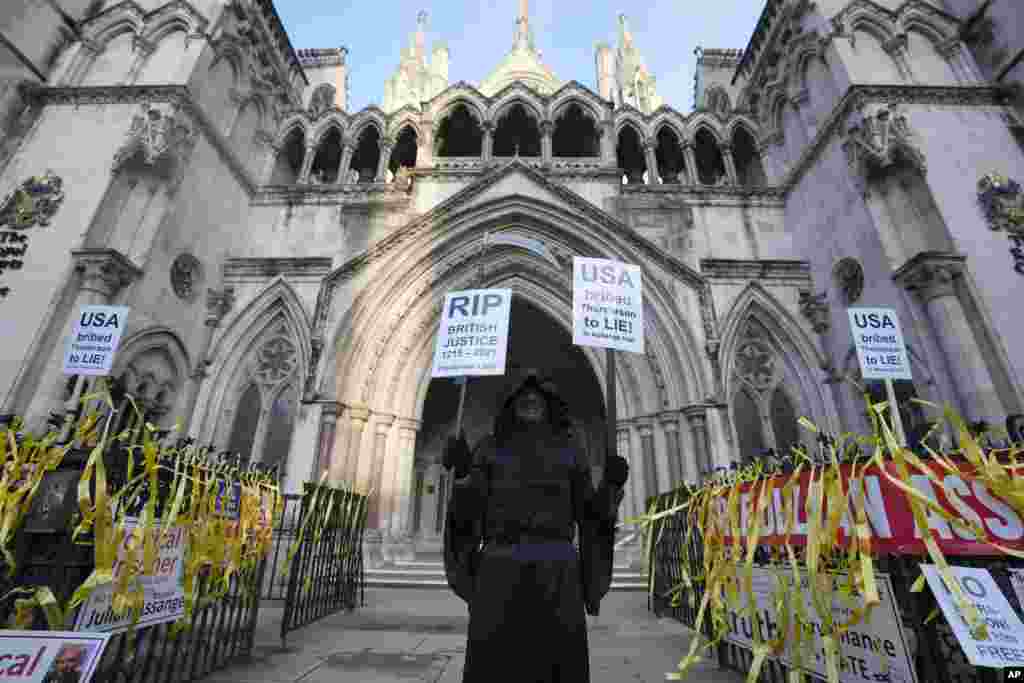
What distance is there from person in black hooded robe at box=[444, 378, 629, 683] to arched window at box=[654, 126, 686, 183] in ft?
49.3

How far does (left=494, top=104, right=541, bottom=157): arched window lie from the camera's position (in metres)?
15.3

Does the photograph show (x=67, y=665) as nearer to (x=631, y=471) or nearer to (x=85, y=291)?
(x=85, y=291)

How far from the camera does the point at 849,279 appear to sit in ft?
34.9

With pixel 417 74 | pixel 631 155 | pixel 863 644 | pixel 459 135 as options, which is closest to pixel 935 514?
pixel 863 644

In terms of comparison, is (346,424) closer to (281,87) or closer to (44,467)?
(44,467)

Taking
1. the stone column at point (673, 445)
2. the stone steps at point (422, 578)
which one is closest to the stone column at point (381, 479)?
the stone steps at point (422, 578)

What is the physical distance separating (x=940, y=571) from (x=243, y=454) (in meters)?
12.9

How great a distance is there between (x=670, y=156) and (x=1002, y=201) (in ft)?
28.5

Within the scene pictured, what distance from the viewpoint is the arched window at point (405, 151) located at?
15344 mm

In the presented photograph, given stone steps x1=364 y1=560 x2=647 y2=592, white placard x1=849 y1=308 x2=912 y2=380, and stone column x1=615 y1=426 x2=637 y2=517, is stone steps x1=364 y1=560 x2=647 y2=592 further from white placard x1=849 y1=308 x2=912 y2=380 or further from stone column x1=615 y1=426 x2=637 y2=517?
white placard x1=849 y1=308 x2=912 y2=380

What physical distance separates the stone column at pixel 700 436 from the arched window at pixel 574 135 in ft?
30.5

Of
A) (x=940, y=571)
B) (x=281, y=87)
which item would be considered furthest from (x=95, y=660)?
(x=281, y=87)

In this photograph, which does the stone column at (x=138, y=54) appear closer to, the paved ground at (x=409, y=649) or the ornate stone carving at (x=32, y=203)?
the ornate stone carving at (x=32, y=203)

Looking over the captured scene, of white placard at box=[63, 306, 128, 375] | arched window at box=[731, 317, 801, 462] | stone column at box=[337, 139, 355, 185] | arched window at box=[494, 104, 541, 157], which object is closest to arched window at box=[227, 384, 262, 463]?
white placard at box=[63, 306, 128, 375]
